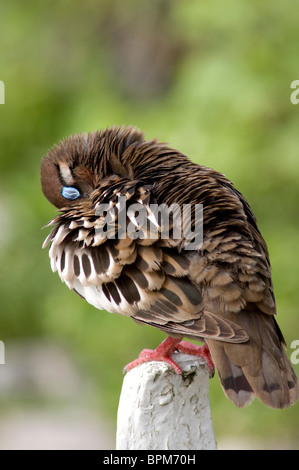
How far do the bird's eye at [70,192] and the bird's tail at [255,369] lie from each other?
1.36 meters

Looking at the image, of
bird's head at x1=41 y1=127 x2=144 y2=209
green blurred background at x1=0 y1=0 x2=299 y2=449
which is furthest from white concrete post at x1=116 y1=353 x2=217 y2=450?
green blurred background at x1=0 y1=0 x2=299 y2=449

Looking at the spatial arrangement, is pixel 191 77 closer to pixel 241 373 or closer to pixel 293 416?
pixel 293 416

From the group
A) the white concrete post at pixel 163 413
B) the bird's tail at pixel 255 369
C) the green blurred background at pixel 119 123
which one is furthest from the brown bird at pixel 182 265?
the green blurred background at pixel 119 123

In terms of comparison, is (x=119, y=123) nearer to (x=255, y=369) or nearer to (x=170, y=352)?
(x=170, y=352)

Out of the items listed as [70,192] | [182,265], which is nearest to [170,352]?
[182,265]

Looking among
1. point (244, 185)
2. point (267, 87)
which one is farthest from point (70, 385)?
point (267, 87)

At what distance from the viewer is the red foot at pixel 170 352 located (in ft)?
11.6

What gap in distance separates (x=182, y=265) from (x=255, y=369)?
622mm

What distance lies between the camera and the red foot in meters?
3.55

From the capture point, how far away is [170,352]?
12.0 feet

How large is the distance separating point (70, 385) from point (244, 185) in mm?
4624

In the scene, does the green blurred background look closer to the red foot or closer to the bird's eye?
the bird's eye

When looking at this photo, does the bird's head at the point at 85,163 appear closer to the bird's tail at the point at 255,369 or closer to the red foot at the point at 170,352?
the red foot at the point at 170,352

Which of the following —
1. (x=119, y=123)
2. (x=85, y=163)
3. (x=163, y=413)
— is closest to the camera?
(x=163, y=413)
